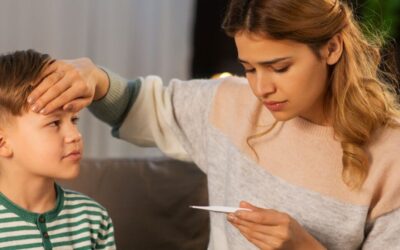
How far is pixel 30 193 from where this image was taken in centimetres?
171

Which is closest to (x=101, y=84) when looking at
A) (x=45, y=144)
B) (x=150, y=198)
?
(x=45, y=144)

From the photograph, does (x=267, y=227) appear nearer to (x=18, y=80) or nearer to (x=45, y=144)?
(x=45, y=144)

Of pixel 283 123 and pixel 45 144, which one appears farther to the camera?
pixel 283 123

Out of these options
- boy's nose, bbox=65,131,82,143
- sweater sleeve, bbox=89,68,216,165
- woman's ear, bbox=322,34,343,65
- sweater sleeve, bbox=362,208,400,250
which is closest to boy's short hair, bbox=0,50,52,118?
boy's nose, bbox=65,131,82,143

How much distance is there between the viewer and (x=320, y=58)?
1.73m

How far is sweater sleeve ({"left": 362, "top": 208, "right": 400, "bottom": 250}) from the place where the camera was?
1.77 m

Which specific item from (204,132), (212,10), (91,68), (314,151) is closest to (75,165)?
(91,68)

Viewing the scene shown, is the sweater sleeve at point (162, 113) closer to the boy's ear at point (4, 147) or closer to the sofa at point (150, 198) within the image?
the sofa at point (150, 198)

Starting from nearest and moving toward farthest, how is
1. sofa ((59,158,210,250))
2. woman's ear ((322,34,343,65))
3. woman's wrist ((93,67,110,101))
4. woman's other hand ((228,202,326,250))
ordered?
woman's other hand ((228,202,326,250))
woman's ear ((322,34,343,65))
woman's wrist ((93,67,110,101))
sofa ((59,158,210,250))

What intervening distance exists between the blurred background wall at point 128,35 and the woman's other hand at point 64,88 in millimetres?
1771

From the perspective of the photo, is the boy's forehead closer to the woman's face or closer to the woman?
the woman

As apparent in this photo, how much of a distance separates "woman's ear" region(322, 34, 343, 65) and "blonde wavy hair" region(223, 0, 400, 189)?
0.04 feet

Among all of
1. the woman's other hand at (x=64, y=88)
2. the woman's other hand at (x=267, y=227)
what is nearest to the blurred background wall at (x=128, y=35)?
the woman's other hand at (x=64, y=88)

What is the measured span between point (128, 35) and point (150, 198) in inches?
70.3
